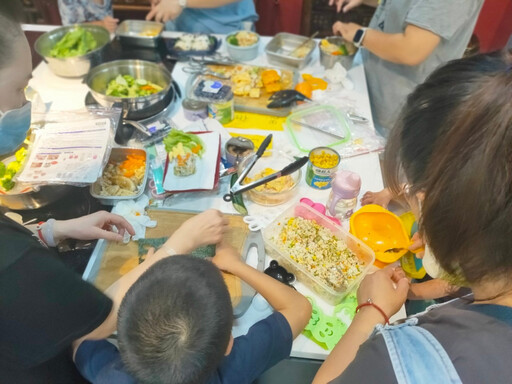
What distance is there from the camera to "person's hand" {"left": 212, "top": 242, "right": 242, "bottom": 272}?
1044 millimetres

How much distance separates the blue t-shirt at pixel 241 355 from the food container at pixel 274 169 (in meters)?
0.44

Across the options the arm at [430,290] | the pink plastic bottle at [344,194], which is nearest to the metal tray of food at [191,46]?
the pink plastic bottle at [344,194]

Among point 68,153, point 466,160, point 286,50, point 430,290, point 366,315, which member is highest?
point 466,160

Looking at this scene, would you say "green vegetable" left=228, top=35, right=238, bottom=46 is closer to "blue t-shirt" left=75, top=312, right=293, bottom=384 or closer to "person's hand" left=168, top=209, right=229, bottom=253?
"person's hand" left=168, top=209, right=229, bottom=253

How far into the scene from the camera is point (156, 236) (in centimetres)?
118

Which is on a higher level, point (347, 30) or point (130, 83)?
point (347, 30)

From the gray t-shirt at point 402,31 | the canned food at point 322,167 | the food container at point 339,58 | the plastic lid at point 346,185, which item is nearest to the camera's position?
the plastic lid at point 346,185

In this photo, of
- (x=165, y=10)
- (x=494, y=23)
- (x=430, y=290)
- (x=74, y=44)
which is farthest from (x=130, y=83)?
(x=494, y=23)

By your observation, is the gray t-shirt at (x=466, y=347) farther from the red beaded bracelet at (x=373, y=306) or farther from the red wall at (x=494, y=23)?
the red wall at (x=494, y=23)

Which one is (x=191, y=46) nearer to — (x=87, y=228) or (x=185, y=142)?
(x=185, y=142)

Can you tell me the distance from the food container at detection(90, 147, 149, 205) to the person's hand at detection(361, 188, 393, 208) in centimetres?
78

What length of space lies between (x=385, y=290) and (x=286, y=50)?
1.50 m

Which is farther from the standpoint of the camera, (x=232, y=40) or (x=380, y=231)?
(x=232, y=40)

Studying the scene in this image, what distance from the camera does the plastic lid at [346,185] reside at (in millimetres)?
1179
